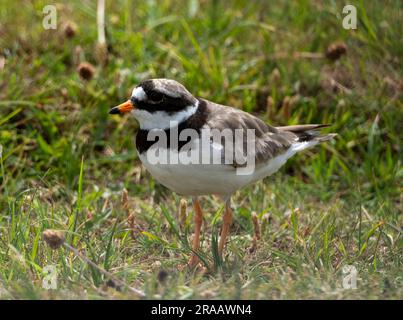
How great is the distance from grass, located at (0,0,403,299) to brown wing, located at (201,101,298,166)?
42 cm

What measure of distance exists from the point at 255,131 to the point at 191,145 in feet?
2.22

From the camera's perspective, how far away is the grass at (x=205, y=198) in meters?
3.88

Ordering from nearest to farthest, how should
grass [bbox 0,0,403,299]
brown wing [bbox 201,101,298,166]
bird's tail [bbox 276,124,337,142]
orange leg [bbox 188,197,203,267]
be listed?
1. grass [bbox 0,0,403,299]
2. orange leg [bbox 188,197,203,267]
3. brown wing [bbox 201,101,298,166]
4. bird's tail [bbox 276,124,337,142]

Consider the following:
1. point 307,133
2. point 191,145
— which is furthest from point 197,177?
point 307,133

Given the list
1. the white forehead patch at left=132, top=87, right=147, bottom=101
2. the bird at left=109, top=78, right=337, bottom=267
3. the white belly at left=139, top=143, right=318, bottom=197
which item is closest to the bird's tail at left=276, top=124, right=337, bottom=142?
the bird at left=109, top=78, right=337, bottom=267

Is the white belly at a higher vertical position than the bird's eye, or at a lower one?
lower

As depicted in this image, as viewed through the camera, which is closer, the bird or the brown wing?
the bird

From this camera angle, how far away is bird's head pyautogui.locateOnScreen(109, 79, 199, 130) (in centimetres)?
410

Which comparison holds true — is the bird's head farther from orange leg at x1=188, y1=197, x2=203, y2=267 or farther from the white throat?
orange leg at x1=188, y1=197, x2=203, y2=267

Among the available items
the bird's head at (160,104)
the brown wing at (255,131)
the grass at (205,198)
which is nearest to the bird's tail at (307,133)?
the brown wing at (255,131)

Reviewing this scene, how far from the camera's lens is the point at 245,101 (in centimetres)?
598

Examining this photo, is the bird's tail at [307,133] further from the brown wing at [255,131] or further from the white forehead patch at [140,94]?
the white forehead patch at [140,94]

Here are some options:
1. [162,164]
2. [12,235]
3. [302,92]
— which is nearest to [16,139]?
[12,235]

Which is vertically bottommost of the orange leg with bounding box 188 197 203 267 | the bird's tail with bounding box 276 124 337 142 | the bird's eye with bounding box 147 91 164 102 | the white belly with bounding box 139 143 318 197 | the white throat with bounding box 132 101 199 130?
the orange leg with bounding box 188 197 203 267
